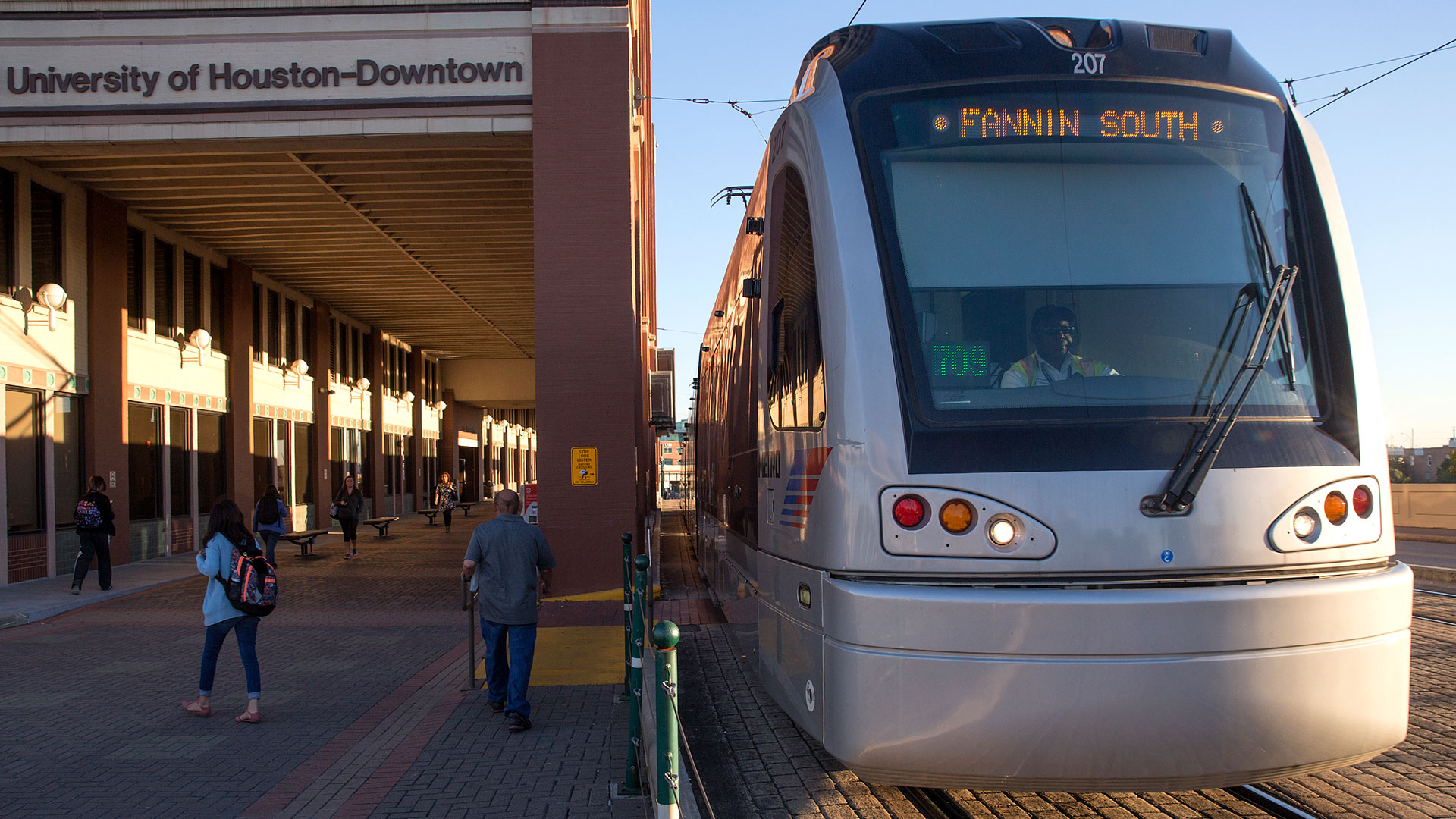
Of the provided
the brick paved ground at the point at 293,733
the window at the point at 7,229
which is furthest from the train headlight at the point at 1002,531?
the window at the point at 7,229

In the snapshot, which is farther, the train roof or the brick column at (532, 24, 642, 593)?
the brick column at (532, 24, 642, 593)

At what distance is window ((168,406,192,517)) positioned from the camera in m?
19.8

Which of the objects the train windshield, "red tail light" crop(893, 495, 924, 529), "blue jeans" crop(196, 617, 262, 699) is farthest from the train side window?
"blue jeans" crop(196, 617, 262, 699)

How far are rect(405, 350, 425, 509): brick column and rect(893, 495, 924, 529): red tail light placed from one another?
36180mm

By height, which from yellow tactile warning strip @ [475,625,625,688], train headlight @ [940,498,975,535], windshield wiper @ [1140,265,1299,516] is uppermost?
windshield wiper @ [1140,265,1299,516]

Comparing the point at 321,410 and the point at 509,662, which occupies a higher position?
the point at 321,410

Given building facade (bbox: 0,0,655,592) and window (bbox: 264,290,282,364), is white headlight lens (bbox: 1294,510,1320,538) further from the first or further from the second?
window (bbox: 264,290,282,364)

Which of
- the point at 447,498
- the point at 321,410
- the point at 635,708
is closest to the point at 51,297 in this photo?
the point at 635,708

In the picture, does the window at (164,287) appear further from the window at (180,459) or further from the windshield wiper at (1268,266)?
the windshield wiper at (1268,266)

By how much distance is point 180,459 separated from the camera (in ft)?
66.0

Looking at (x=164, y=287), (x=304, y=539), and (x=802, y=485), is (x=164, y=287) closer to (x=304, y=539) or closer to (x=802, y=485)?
(x=304, y=539)

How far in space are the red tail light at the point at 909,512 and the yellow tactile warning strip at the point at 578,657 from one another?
4.78m

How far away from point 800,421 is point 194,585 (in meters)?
13.5

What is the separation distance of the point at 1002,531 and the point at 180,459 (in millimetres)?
19953
